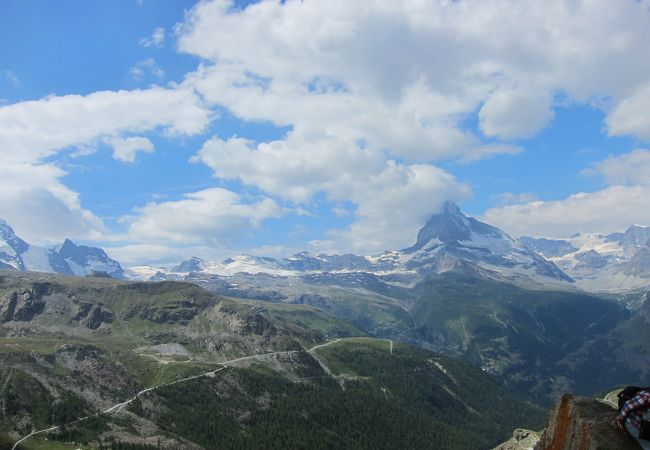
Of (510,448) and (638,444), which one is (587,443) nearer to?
(638,444)

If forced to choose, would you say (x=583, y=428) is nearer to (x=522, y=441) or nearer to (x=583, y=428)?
(x=583, y=428)

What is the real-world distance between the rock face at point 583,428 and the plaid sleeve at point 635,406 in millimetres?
839

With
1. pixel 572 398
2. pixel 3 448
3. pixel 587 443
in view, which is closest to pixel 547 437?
pixel 572 398

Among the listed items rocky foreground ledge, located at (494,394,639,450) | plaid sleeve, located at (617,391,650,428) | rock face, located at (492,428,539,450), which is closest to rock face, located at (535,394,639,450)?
rocky foreground ledge, located at (494,394,639,450)

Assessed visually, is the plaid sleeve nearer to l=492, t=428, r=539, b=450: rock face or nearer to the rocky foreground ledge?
the rocky foreground ledge

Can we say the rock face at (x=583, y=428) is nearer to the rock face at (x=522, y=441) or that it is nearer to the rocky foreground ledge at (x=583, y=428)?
the rocky foreground ledge at (x=583, y=428)

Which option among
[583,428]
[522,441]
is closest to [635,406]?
[583,428]

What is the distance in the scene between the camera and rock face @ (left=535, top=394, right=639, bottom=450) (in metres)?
20.6

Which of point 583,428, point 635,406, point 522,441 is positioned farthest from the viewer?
point 522,441

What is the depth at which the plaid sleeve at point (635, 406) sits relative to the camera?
19.9 m

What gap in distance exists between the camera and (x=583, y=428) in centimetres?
2186

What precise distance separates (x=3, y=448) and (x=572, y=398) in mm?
224943

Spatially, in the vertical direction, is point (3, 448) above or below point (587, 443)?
below

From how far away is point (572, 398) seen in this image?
24.2m
